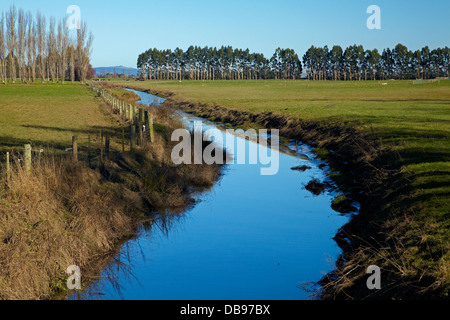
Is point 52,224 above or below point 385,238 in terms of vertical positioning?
above

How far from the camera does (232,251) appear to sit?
11.2m

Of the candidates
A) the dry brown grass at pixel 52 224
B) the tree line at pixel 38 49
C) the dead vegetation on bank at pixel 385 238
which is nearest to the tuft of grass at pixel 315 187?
the dead vegetation on bank at pixel 385 238

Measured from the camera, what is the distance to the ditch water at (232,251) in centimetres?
927

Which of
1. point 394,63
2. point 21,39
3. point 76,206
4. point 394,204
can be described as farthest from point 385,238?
point 394,63

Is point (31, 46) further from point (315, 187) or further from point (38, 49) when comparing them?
point (315, 187)

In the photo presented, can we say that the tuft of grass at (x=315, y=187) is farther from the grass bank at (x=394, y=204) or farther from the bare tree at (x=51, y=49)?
the bare tree at (x=51, y=49)

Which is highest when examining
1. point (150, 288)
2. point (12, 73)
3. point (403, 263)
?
point (12, 73)

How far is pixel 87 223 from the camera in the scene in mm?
10453

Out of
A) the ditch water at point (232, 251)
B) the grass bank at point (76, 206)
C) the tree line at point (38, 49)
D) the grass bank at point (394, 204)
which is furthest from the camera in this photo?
the tree line at point (38, 49)

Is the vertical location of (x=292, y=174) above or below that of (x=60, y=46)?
below

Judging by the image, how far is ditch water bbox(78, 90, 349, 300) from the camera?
9.27m
